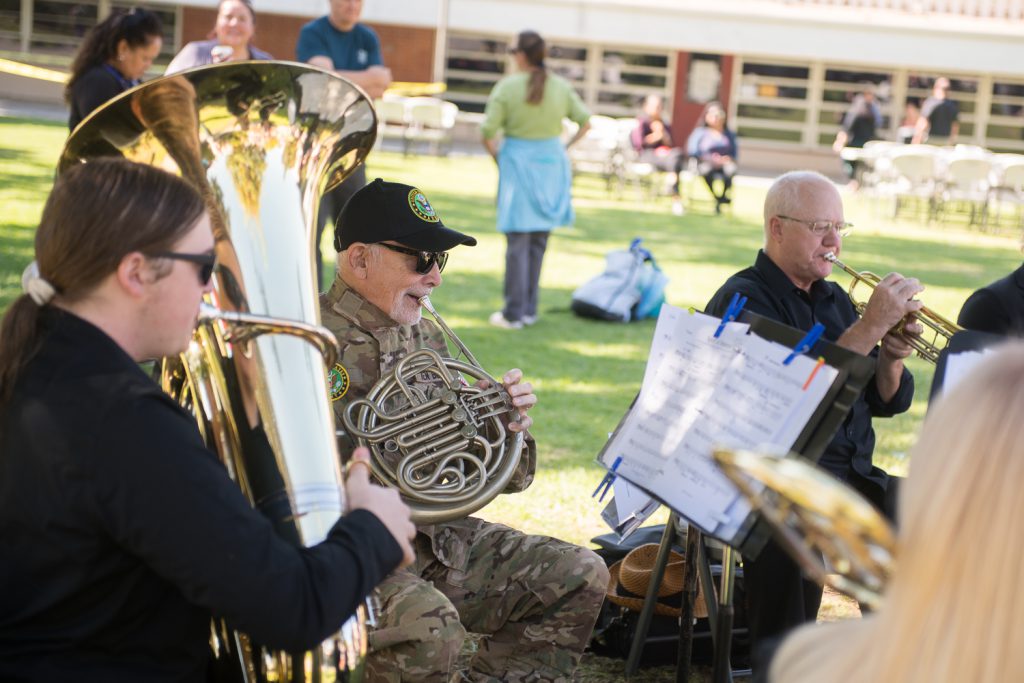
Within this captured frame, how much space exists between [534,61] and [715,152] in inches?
391

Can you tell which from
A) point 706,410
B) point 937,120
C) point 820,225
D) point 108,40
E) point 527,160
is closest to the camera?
point 706,410

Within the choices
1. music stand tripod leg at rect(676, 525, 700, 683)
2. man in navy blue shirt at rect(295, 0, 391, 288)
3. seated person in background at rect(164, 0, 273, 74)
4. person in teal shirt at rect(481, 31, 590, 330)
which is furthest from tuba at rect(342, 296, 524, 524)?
person in teal shirt at rect(481, 31, 590, 330)

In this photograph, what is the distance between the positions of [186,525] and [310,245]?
96 centimetres

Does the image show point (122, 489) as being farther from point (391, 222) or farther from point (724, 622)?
point (724, 622)

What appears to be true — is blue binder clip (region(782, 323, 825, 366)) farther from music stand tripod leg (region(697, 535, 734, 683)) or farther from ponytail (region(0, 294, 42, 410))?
ponytail (region(0, 294, 42, 410))

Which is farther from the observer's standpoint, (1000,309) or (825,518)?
(1000,309)

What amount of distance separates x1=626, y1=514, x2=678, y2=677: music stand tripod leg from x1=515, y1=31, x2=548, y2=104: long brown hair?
16.9 feet

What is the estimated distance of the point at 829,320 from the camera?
3908 millimetres

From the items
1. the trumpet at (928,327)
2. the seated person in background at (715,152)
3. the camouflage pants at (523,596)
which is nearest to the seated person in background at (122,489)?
the camouflage pants at (523,596)

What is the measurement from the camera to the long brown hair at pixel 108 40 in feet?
20.1

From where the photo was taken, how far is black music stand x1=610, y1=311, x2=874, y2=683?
2586mm

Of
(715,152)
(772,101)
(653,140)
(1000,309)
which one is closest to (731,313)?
(1000,309)

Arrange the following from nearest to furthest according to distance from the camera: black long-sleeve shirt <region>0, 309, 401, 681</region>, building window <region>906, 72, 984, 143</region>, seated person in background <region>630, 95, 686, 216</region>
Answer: black long-sleeve shirt <region>0, 309, 401, 681</region> → seated person in background <region>630, 95, 686, 216</region> → building window <region>906, 72, 984, 143</region>

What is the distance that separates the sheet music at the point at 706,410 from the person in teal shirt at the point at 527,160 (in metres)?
5.39
